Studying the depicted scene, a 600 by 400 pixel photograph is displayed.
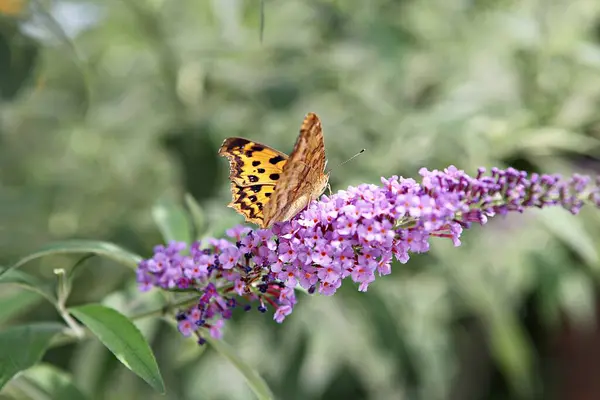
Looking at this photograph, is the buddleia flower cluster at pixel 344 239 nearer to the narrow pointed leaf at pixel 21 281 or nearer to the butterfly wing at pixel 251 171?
the butterfly wing at pixel 251 171

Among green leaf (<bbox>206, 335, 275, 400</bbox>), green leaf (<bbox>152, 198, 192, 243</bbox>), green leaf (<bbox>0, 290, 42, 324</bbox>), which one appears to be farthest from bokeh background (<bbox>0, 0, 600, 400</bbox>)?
green leaf (<bbox>206, 335, 275, 400</bbox>)

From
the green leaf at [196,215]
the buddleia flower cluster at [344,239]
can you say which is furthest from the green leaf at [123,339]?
the green leaf at [196,215]

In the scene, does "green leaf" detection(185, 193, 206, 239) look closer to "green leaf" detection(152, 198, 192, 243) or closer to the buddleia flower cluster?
"green leaf" detection(152, 198, 192, 243)

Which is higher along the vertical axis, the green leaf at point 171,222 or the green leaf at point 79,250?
the green leaf at point 171,222

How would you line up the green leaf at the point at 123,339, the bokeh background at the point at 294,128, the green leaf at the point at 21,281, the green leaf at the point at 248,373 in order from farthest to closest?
1. the bokeh background at the point at 294,128
2. the green leaf at the point at 248,373
3. the green leaf at the point at 21,281
4. the green leaf at the point at 123,339

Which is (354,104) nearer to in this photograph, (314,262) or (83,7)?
(83,7)

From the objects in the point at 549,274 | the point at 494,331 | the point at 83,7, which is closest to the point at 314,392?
the point at 494,331
